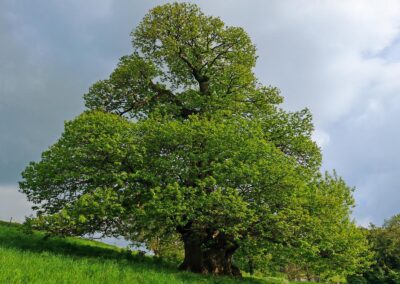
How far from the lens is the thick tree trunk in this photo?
92.0ft

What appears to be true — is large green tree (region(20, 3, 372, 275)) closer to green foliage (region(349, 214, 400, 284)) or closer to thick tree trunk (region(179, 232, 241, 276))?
thick tree trunk (region(179, 232, 241, 276))

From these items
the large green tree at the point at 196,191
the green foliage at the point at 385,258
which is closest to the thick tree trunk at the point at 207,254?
the large green tree at the point at 196,191

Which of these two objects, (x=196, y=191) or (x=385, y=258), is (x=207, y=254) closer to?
(x=196, y=191)

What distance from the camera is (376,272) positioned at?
210ft

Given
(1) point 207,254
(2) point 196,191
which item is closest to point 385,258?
(1) point 207,254

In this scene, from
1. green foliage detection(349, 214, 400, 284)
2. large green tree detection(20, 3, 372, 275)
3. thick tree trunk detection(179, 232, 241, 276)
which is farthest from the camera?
green foliage detection(349, 214, 400, 284)

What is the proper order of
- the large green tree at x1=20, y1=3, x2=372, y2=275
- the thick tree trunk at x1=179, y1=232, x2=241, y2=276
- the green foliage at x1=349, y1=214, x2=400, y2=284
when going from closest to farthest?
the large green tree at x1=20, y1=3, x2=372, y2=275, the thick tree trunk at x1=179, y1=232, x2=241, y2=276, the green foliage at x1=349, y1=214, x2=400, y2=284

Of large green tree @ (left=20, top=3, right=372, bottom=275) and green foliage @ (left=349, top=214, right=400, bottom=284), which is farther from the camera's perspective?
green foliage @ (left=349, top=214, right=400, bottom=284)

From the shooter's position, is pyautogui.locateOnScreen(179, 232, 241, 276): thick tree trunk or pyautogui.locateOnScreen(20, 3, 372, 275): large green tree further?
pyautogui.locateOnScreen(179, 232, 241, 276): thick tree trunk

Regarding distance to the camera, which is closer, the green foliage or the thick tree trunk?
the thick tree trunk

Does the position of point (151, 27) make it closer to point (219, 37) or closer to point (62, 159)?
point (219, 37)

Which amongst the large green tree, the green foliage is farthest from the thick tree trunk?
the green foliage

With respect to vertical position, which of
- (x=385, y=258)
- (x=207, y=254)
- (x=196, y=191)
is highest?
(x=196, y=191)

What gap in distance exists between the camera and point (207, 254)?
95.1ft
